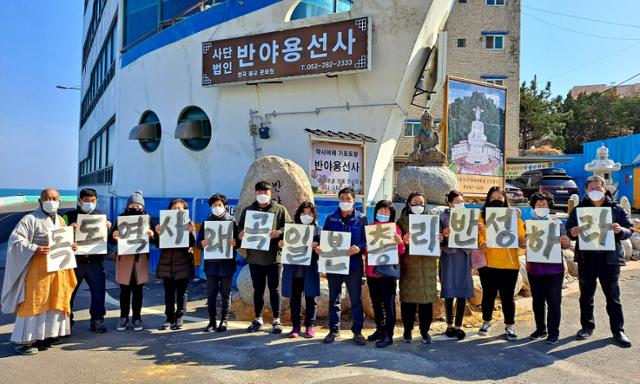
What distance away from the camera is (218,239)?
5551 millimetres

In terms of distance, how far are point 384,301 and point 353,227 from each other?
3.00ft

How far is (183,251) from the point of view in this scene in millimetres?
5707

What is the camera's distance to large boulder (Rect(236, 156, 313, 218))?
720 centimetres

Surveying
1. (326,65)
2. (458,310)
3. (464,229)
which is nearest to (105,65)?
(326,65)

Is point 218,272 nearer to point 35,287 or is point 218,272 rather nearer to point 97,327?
point 97,327

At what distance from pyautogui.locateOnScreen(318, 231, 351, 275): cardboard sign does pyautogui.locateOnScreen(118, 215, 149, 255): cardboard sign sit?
7.43ft

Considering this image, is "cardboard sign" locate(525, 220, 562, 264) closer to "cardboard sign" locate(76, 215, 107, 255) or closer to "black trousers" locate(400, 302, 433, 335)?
"black trousers" locate(400, 302, 433, 335)

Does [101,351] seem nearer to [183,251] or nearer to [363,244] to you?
[183,251]

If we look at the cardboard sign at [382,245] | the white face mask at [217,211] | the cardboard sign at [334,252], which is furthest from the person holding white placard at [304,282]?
the white face mask at [217,211]

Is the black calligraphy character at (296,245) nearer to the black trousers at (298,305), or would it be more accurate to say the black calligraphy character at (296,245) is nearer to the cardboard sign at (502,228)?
the black trousers at (298,305)

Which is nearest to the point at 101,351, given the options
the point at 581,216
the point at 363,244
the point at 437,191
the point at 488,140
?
the point at 363,244

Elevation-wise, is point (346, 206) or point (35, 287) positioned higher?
point (346, 206)

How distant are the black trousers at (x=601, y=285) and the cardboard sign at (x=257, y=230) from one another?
12.4 feet

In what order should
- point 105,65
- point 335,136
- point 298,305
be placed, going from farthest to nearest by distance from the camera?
point 105,65 → point 335,136 → point 298,305
